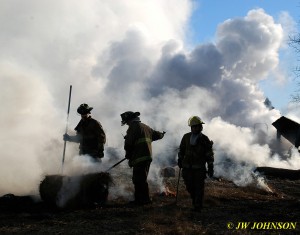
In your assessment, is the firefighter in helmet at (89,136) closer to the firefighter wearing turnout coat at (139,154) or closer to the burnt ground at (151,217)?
the firefighter wearing turnout coat at (139,154)

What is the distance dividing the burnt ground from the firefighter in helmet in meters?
1.16

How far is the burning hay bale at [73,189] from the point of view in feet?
24.2

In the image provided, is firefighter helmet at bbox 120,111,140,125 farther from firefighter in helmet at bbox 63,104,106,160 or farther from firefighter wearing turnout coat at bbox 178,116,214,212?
firefighter wearing turnout coat at bbox 178,116,214,212

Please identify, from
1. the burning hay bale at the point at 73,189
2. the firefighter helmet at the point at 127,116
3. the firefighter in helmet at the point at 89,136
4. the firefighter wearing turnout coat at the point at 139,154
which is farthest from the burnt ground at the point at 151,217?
the firefighter helmet at the point at 127,116

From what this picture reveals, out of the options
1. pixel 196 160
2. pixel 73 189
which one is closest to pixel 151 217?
pixel 196 160

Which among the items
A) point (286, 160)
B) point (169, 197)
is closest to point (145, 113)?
point (286, 160)

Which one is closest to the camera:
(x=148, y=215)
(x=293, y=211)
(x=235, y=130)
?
(x=148, y=215)

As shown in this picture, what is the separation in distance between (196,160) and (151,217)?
153 cm

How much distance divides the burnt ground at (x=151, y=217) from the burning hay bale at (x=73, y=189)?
7.6 inches

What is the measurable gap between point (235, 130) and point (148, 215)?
21.2 metres

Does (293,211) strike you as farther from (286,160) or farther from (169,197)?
(286,160)

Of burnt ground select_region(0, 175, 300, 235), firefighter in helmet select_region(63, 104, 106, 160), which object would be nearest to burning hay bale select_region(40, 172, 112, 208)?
burnt ground select_region(0, 175, 300, 235)

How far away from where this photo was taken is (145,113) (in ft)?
104

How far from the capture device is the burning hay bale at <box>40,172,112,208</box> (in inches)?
291
